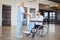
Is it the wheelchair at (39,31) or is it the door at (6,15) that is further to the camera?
the door at (6,15)

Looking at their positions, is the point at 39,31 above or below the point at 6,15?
below

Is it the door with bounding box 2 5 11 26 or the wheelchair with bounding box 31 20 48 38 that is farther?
the door with bounding box 2 5 11 26

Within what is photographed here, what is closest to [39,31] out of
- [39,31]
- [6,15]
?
[39,31]

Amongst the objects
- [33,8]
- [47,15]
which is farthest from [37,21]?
[47,15]

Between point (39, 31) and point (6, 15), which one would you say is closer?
point (39, 31)

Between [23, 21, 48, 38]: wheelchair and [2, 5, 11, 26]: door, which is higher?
[2, 5, 11, 26]: door

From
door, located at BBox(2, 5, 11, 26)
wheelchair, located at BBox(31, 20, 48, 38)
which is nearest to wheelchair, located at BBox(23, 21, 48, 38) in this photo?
wheelchair, located at BBox(31, 20, 48, 38)

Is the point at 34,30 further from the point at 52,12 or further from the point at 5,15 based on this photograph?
the point at 52,12

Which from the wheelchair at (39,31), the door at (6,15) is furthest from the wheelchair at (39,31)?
the door at (6,15)

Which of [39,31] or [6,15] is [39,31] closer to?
[39,31]

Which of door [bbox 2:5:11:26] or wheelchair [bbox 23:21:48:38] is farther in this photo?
door [bbox 2:5:11:26]

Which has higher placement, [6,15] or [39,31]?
[6,15]

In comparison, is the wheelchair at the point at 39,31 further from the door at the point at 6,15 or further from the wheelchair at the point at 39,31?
the door at the point at 6,15

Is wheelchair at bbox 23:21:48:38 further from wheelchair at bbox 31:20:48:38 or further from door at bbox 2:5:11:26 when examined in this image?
door at bbox 2:5:11:26
